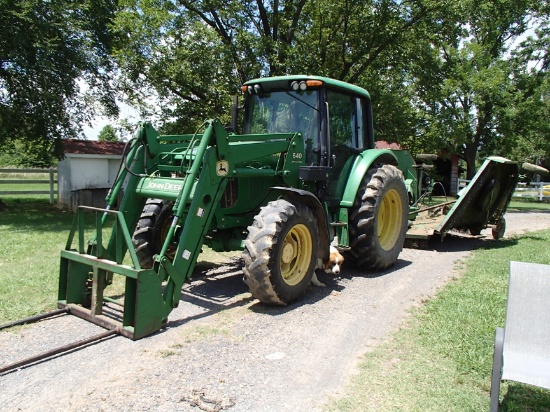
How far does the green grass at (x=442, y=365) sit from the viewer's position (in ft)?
10.5

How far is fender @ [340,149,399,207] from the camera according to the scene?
6453 mm

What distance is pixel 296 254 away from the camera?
18.1 feet

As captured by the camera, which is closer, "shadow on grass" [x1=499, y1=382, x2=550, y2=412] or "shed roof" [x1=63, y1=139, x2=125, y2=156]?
"shadow on grass" [x1=499, y1=382, x2=550, y2=412]

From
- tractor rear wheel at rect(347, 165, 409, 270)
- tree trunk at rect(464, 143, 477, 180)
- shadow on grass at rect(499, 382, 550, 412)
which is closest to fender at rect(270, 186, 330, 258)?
tractor rear wheel at rect(347, 165, 409, 270)

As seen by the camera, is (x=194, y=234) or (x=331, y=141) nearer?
(x=194, y=234)

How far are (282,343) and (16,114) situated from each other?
12331 millimetres

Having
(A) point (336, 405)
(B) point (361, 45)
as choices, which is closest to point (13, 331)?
(A) point (336, 405)

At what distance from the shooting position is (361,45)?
15531mm

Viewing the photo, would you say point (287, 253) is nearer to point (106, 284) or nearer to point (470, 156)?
point (106, 284)

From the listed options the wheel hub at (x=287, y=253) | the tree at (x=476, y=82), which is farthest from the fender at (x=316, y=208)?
the tree at (x=476, y=82)

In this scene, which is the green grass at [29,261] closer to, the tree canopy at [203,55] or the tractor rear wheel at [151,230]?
the tractor rear wheel at [151,230]

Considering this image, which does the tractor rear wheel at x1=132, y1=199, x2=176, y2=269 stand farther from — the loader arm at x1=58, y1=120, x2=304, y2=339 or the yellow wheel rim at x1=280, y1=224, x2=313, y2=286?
the yellow wheel rim at x1=280, y1=224, x2=313, y2=286

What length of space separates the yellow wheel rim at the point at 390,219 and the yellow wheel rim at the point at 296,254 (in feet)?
7.03

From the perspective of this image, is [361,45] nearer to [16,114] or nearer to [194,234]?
[16,114]
